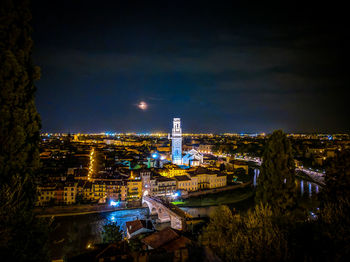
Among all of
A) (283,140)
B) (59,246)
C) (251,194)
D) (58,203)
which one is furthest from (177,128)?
(283,140)

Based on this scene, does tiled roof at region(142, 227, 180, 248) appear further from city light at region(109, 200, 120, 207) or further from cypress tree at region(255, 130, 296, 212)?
city light at region(109, 200, 120, 207)

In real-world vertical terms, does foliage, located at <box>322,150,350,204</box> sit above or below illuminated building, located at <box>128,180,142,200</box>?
Result: above

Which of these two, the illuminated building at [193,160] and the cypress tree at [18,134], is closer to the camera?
the cypress tree at [18,134]

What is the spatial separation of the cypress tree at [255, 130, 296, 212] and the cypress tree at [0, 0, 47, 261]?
6650 millimetres

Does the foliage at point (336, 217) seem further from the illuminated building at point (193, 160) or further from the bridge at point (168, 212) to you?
the illuminated building at point (193, 160)

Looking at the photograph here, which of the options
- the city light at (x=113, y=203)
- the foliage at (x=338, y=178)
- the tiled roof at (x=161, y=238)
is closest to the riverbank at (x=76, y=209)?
the city light at (x=113, y=203)

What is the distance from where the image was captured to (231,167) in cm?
3853

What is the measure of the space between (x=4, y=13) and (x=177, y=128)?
38.0m

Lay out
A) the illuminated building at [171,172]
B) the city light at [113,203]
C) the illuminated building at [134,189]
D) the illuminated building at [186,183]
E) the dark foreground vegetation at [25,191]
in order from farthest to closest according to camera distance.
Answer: the illuminated building at [171,172]
the illuminated building at [186,183]
the illuminated building at [134,189]
the city light at [113,203]
the dark foreground vegetation at [25,191]

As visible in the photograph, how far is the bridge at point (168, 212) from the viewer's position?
1486 cm

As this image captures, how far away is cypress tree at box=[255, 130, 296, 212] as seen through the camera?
7691mm

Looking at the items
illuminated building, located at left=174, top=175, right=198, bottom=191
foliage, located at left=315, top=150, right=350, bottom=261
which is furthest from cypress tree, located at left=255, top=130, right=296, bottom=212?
illuminated building, located at left=174, top=175, right=198, bottom=191

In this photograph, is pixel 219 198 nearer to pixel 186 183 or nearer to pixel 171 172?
pixel 186 183

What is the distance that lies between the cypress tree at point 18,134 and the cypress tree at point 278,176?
21.8 ft
